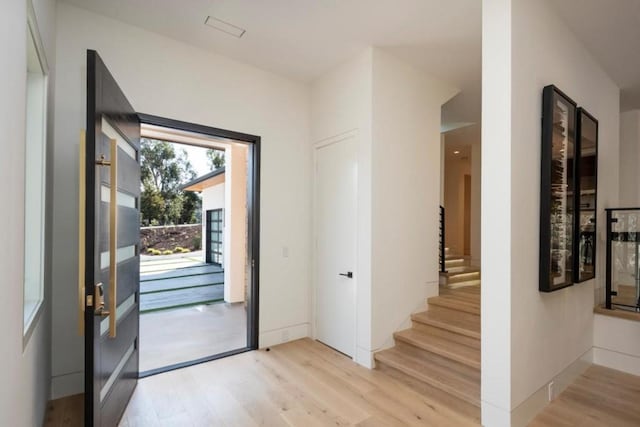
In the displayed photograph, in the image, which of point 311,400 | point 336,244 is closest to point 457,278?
point 336,244

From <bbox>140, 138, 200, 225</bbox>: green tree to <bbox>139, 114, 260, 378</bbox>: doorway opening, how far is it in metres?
1.52

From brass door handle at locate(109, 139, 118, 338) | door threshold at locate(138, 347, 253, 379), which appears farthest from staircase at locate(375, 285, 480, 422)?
brass door handle at locate(109, 139, 118, 338)

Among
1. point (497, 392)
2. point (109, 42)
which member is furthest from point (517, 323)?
point (109, 42)

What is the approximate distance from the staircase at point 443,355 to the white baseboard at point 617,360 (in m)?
1.20

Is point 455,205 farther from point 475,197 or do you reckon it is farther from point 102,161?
point 102,161

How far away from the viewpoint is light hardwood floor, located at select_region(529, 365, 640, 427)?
2.28 metres

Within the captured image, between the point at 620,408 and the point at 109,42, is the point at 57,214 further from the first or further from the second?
the point at 620,408

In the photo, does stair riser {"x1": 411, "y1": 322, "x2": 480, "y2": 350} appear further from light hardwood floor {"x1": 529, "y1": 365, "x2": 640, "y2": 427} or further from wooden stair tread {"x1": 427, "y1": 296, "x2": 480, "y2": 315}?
light hardwood floor {"x1": 529, "y1": 365, "x2": 640, "y2": 427}

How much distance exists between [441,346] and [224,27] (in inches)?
138

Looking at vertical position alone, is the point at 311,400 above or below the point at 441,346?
below

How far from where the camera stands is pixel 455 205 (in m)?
8.90

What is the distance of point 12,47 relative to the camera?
1.35 m

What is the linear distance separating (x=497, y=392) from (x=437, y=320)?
112cm

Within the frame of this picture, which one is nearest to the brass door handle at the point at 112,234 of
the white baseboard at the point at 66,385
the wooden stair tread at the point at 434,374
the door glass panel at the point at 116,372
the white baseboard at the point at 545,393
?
the door glass panel at the point at 116,372
